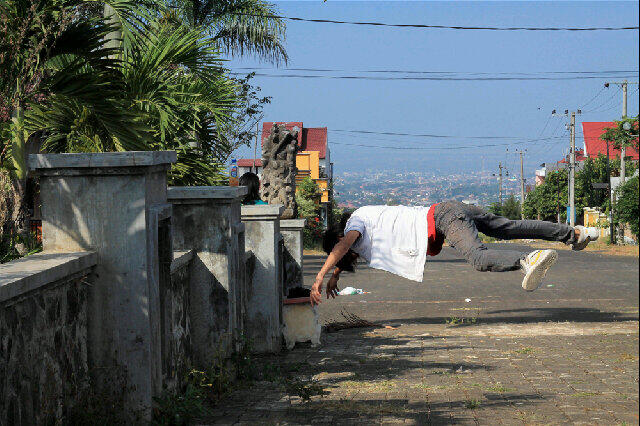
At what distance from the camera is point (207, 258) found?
6.95 metres

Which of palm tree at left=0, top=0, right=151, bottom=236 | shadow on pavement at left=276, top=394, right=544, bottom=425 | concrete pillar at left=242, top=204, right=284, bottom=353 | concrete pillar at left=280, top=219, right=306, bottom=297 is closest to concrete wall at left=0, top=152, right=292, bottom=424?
shadow on pavement at left=276, top=394, right=544, bottom=425

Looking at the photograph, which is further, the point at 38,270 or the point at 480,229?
the point at 480,229

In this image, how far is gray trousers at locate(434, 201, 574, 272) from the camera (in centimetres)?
713

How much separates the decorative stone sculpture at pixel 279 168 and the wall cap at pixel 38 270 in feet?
75.7

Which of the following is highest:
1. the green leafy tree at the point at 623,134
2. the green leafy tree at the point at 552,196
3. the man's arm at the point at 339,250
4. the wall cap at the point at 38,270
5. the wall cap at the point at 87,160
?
the green leafy tree at the point at 623,134

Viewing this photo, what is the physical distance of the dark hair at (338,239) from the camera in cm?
755

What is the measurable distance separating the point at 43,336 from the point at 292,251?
679cm

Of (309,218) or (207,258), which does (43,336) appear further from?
(309,218)

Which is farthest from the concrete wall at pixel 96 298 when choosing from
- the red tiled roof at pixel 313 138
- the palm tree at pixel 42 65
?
the red tiled roof at pixel 313 138

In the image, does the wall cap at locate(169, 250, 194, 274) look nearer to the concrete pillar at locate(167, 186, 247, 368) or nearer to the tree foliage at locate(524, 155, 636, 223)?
the concrete pillar at locate(167, 186, 247, 368)

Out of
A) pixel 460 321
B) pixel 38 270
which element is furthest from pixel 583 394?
pixel 460 321

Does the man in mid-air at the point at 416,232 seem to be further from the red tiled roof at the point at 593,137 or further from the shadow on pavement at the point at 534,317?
the red tiled roof at the point at 593,137

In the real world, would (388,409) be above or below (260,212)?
below

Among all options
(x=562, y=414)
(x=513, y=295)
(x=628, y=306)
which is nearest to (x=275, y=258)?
(x=562, y=414)
